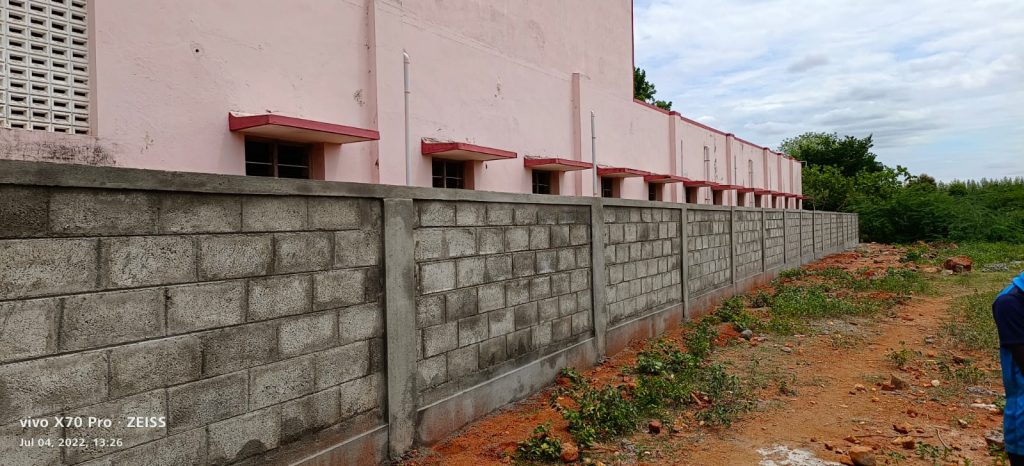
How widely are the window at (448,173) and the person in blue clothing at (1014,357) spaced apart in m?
8.41

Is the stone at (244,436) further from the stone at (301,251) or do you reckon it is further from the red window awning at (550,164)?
the red window awning at (550,164)

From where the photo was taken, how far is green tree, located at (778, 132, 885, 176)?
157 feet

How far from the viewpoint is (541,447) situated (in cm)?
401

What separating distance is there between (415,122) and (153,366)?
7.33 meters

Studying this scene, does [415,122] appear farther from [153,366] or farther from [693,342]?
[153,366]

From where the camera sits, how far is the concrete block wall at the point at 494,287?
4.27 meters

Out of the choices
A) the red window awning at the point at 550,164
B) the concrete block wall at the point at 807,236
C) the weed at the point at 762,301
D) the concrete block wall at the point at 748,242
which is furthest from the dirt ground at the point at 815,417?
the concrete block wall at the point at 807,236

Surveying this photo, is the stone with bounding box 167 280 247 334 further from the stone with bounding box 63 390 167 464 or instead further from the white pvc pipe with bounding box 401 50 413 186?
the white pvc pipe with bounding box 401 50 413 186

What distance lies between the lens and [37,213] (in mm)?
2277

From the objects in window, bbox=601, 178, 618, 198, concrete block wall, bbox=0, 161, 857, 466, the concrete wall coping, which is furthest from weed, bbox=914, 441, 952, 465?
window, bbox=601, 178, 618, 198

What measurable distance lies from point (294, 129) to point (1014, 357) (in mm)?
6784

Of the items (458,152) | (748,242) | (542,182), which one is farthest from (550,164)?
(748,242)

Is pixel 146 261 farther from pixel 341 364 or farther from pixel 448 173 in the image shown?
pixel 448 173

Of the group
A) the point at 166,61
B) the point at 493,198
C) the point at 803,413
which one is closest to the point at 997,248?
the point at 803,413
